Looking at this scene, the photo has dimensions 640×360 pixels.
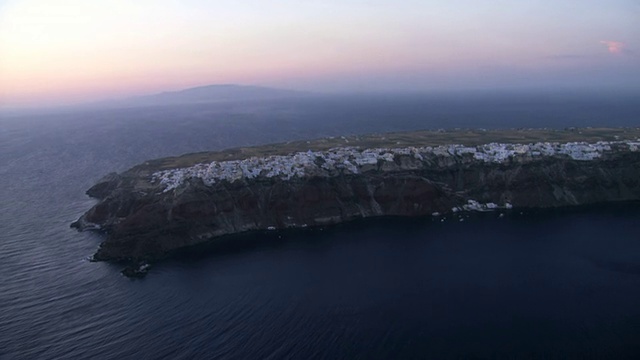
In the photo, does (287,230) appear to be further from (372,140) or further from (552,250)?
(372,140)

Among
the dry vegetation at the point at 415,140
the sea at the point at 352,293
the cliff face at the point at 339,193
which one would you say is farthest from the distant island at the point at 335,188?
the sea at the point at 352,293

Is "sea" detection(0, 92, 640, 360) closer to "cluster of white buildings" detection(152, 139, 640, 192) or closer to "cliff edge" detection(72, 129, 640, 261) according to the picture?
"cliff edge" detection(72, 129, 640, 261)

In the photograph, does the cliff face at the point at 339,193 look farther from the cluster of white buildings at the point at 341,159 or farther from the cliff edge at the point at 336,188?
the cluster of white buildings at the point at 341,159

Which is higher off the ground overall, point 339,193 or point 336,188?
point 336,188

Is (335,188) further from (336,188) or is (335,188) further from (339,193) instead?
(339,193)

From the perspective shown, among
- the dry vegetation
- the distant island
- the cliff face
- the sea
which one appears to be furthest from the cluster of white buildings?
the sea

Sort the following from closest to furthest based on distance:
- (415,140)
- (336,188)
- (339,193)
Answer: (339,193), (336,188), (415,140)

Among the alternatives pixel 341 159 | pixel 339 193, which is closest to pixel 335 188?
pixel 339 193
